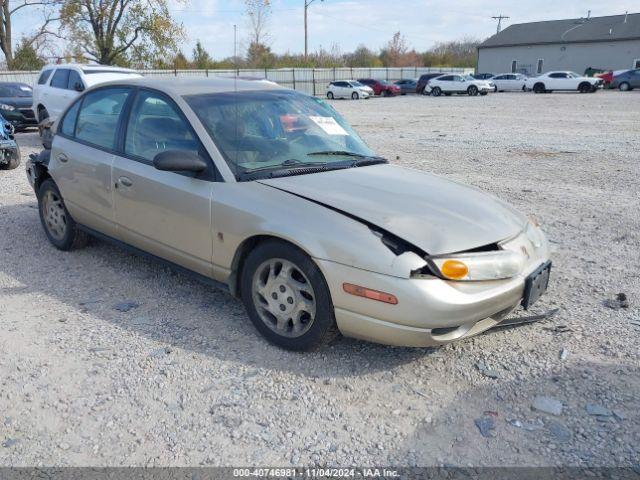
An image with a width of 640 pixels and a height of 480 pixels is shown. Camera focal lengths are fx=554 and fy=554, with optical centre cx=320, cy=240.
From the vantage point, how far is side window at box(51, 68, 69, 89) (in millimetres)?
13227

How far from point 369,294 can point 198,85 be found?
7.78 ft

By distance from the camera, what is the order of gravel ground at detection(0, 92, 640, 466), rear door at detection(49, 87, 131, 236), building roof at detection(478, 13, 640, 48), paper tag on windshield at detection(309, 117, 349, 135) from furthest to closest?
building roof at detection(478, 13, 640, 48), rear door at detection(49, 87, 131, 236), paper tag on windshield at detection(309, 117, 349, 135), gravel ground at detection(0, 92, 640, 466)

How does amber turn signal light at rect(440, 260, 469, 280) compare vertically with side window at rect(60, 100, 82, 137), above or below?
below

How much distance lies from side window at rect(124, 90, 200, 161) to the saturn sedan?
0.01 m

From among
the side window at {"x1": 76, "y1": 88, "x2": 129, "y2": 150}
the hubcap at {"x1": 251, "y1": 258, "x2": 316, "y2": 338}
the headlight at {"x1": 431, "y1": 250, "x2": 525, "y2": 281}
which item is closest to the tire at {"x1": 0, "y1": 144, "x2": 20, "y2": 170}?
the side window at {"x1": 76, "y1": 88, "x2": 129, "y2": 150}

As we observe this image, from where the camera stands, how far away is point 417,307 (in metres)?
2.99

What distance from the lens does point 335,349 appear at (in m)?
3.60

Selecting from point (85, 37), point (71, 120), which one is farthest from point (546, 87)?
point (71, 120)

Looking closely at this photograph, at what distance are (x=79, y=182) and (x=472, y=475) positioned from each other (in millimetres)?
3981

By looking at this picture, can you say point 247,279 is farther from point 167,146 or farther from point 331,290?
point 167,146

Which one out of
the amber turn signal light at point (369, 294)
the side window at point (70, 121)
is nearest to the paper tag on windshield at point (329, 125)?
the amber turn signal light at point (369, 294)

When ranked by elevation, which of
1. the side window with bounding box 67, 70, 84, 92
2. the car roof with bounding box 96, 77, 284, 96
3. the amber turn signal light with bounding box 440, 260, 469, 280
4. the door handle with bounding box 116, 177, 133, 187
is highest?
the side window with bounding box 67, 70, 84, 92

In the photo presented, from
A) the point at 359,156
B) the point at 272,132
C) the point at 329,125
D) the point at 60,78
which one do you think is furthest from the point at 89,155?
the point at 60,78

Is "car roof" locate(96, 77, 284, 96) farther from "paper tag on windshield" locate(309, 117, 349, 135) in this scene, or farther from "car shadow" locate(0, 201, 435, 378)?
"car shadow" locate(0, 201, 435, 378)
